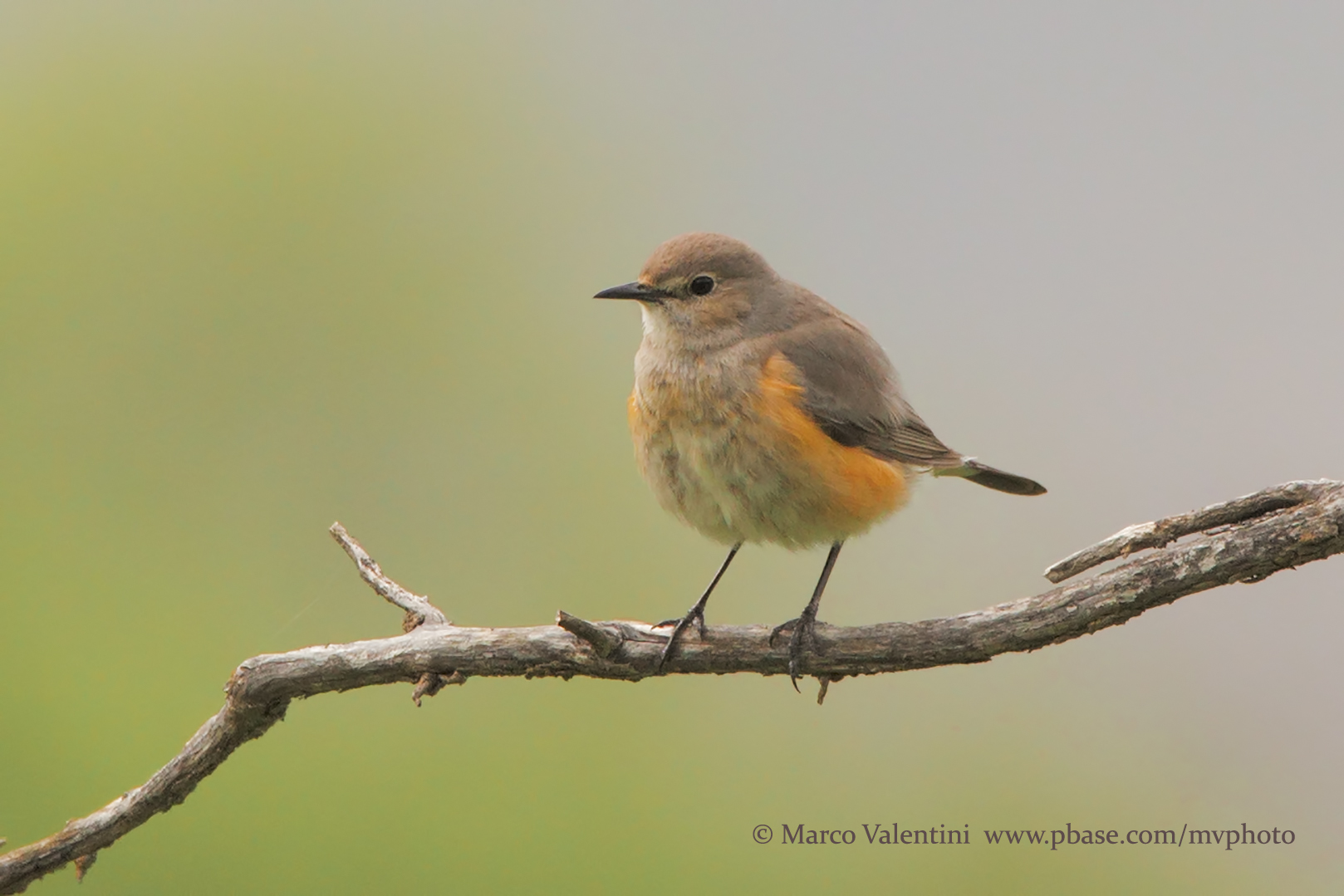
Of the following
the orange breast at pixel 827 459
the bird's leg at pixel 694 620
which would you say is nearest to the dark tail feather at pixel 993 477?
the orange breast at pixel 827 459

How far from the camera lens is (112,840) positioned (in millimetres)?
2842

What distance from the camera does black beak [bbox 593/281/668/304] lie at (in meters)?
3.66

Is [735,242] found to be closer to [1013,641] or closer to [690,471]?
[690,471]

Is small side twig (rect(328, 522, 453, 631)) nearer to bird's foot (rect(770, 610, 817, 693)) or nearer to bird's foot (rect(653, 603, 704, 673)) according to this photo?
bird's foot (rect(653, 603, 704, 673))

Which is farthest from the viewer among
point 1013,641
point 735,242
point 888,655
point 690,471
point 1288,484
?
point 735,242

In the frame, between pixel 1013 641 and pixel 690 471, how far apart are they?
1131mm

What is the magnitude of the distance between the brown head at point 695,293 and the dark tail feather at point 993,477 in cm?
93

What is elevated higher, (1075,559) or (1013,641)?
(1075,559)

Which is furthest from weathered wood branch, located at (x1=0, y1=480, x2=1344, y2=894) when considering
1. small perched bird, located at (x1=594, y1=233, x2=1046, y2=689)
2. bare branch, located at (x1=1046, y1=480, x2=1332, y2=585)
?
small perched bird, located at (x1=594, y1=233, x2=1046, y2=689)

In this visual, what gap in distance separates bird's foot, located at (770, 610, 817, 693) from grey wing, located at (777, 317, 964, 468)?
2.19ft

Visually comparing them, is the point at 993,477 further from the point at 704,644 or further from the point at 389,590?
the point at 389,590

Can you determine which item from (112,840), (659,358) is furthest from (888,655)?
(112,840)

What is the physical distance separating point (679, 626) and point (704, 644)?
86mm

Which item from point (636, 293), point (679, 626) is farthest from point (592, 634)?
point (636, 293)
